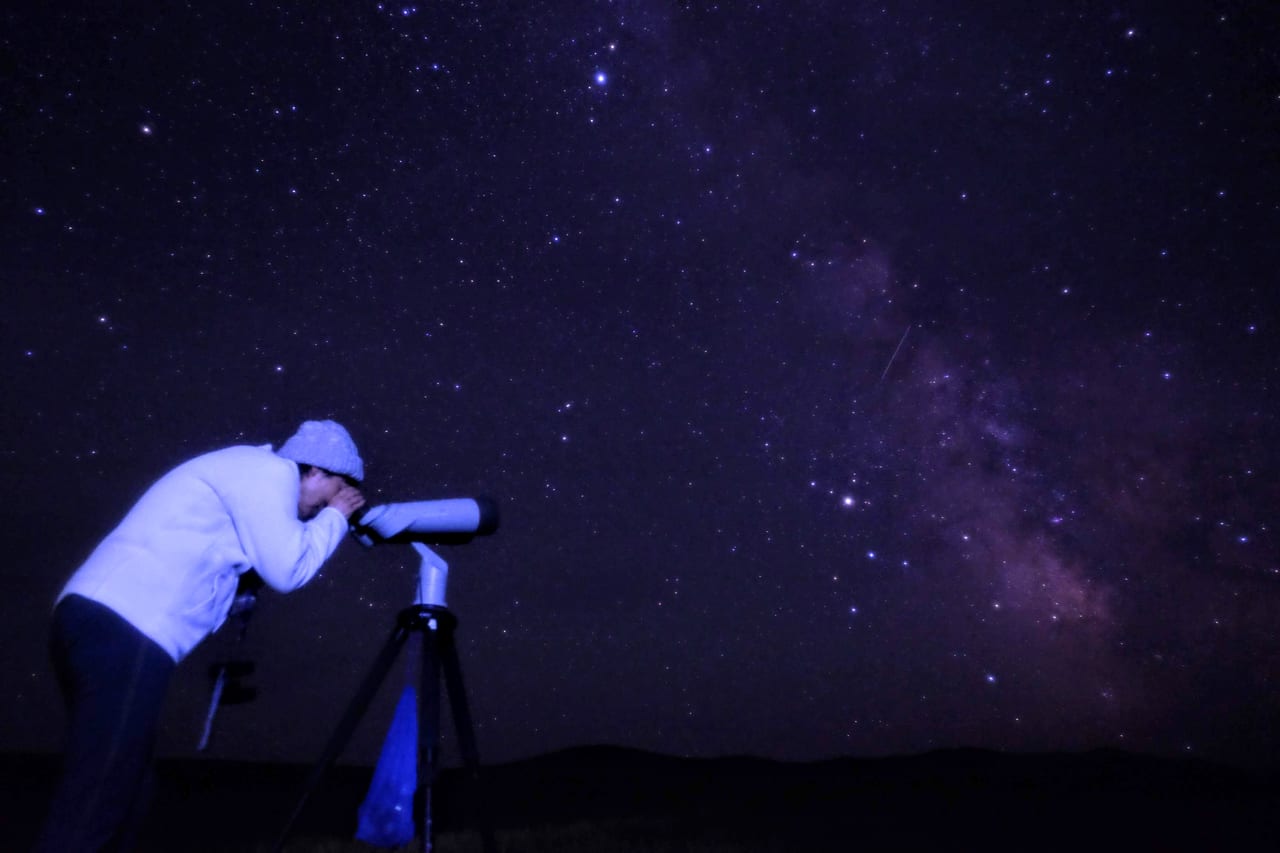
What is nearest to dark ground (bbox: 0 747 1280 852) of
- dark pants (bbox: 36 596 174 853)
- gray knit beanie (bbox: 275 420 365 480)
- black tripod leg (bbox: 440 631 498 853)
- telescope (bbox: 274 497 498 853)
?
black tripod leg (bbox: 440 631 498 853)

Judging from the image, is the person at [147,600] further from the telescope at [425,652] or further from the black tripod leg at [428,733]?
the black tripod leg at [428,733]

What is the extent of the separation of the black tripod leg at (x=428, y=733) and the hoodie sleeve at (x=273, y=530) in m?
0.63

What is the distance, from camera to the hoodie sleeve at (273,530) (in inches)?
96.6

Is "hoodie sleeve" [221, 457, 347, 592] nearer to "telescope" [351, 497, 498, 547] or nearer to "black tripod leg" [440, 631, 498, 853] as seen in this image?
"telescope" [351, 497, 498, 547]

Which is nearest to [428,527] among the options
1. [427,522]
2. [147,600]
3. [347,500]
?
[427,522]

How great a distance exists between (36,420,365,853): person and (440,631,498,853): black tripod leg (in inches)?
26.0

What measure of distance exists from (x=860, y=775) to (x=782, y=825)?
24234 millimetres

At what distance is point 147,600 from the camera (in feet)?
7.40

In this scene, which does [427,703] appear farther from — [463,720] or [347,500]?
[347,500]

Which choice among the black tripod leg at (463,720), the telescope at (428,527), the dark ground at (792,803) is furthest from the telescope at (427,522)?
the dark ground at (792,803)

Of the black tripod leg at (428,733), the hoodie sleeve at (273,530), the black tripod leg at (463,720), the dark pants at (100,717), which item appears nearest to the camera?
the dark pants at (100,717)

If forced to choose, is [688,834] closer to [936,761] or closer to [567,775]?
[567,775]

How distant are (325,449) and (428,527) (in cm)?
53

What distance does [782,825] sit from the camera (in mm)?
11969
